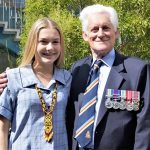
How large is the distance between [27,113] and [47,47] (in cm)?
52

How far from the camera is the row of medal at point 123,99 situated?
341 centimetres

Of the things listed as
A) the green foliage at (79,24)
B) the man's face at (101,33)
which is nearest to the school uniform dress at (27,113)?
the man's face at (101,33)

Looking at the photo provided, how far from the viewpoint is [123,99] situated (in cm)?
346

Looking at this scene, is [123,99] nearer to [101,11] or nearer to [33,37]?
[101,11]

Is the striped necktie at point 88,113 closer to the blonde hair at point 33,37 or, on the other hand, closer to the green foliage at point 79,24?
the blonde hair at point 33,37

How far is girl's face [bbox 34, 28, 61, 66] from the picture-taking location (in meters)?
3.46

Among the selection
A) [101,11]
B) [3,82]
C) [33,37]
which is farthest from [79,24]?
[3,82]

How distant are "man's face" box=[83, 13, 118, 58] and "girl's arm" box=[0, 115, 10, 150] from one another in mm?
886

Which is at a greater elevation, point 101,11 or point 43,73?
point 101,11

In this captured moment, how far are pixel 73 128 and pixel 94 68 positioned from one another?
0.52 metres

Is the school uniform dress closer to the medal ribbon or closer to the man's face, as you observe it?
the medal ribbon

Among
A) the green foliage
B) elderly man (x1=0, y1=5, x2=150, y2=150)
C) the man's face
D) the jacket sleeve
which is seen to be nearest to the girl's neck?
elderly man (x1=0, y1=5, x2=150, y2=150)

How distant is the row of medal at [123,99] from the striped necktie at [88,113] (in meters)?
0.12

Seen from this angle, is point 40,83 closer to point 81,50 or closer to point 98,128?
point 98,128
